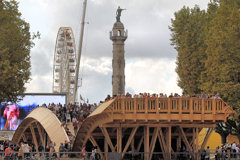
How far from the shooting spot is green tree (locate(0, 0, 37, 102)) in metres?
46.8

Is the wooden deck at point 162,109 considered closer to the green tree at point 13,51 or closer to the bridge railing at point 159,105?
the bridge railing at point 159,105

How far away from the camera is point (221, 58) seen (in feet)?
164

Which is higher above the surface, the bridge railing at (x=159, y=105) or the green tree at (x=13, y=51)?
the green tree at (x=13, y=51)

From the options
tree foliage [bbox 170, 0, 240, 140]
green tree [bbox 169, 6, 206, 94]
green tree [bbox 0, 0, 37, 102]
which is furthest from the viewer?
green tree [bbox 169, 6, 206, 94]

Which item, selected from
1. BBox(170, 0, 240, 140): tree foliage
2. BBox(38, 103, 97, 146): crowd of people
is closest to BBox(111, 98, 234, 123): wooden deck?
BBox(170, 0, 240, 140): tree foliage

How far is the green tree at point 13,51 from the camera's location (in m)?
46.8

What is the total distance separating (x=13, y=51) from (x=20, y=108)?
35.8 metres

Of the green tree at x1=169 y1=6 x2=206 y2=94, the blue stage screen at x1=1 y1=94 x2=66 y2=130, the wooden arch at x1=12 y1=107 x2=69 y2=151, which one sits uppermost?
the green tree at x1=169 y1=6 x2=206 y2=94

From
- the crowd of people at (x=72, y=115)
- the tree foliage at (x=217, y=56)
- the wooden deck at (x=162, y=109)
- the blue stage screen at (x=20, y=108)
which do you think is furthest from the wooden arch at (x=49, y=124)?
the blue stage screen at (x=20, y=108)

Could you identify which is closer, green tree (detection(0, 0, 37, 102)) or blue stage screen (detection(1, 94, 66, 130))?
green tree (detection(0, 0, 37, 102))

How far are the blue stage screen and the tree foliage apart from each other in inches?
1074

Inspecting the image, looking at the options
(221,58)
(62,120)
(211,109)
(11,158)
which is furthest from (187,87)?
(11,158)

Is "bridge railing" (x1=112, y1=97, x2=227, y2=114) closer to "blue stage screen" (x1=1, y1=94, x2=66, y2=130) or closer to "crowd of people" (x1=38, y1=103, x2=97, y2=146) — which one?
"crowd of people" (x1=38, y1=103, x2=97, y2=146)

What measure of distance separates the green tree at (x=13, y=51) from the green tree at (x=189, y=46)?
18.9 metres
